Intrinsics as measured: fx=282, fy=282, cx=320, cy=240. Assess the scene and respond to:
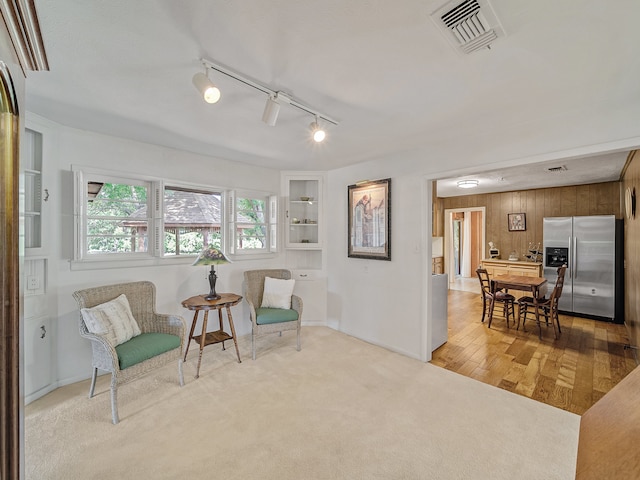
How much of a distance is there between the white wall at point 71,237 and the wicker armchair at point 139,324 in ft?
0.88

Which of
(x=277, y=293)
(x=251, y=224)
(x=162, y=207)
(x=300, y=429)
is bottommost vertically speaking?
(x=300, y=429)

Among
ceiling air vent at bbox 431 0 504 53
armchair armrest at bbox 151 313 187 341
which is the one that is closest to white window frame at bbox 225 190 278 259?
armchair armrest at bbox 151 313 187 341

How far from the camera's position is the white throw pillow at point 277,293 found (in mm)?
3587

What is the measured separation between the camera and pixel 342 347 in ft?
11.6

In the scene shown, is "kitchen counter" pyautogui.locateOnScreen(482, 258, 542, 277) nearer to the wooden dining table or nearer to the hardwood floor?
the hardwood floor

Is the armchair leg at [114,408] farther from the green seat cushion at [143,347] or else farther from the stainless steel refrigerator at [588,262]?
the stainless steel refrigerator at [588,262]

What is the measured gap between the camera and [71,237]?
2699 millimetres

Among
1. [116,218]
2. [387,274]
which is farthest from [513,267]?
[116,218]

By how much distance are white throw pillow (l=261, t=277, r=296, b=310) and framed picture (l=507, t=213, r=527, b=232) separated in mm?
5455

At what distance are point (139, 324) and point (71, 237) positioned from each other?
1.05 m

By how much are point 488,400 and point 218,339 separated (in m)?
2.70

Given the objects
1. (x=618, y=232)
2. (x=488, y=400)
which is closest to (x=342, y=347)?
(x=488, y=400)

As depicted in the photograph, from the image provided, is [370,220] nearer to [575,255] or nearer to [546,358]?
[546,358]

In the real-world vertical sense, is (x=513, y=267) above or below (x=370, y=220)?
below
